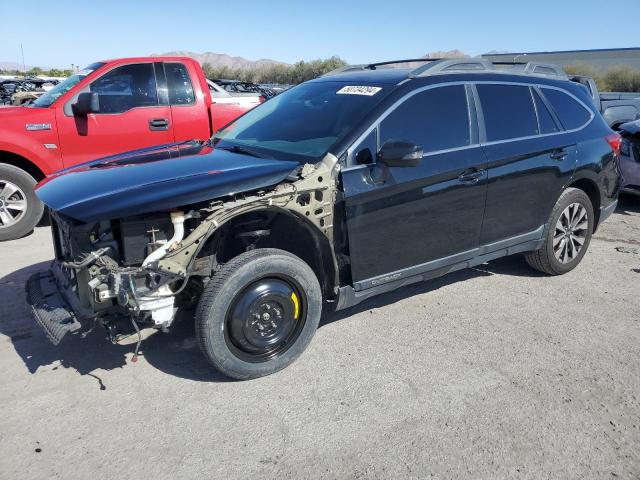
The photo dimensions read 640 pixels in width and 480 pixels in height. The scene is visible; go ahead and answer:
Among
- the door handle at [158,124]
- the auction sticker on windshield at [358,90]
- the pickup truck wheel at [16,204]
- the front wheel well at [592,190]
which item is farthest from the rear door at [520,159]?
the pickup truck wheel at [16,204]

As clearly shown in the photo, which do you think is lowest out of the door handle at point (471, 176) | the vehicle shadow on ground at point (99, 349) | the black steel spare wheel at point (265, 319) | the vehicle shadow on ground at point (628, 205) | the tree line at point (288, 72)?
the vehicle shadow on ground at point (628, 205)

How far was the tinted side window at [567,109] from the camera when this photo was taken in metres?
4.75

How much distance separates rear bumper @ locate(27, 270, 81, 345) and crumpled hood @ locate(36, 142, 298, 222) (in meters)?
0.58

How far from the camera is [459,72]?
4.11 meters

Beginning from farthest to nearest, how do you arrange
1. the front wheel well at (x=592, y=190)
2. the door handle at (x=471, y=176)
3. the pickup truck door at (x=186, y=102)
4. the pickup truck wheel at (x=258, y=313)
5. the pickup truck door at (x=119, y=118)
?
the pickup truck door at (x=186, y=102) → the pickup truck door at (x=119, y=118) → the front wheel well at (x=592, y=190) → the door handle at (x=471, y=176) → the pickup truck wheel at (x=258, y=313)

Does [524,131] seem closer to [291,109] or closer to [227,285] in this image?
[291,109]

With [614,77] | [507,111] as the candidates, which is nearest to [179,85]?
[507,111]

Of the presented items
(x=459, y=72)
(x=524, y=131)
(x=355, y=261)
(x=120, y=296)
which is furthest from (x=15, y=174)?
(x=524, y=131)

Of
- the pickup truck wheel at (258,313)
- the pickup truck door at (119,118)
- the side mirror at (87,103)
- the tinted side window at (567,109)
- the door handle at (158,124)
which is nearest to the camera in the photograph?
the pickup truck wheel at (258,313)

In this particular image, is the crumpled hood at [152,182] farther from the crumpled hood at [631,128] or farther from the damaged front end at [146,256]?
the crumpled hood at [631,128]

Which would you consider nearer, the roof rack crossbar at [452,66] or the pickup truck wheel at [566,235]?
the roof rack crossbar at [452,66]

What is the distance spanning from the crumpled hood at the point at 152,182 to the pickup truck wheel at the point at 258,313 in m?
0.47

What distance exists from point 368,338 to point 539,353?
1202 millimetres

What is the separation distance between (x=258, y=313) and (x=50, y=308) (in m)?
1.24
